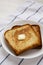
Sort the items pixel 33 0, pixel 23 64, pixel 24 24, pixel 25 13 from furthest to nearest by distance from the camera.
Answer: pixel 33 0 → pixel 25 13 → pixel 24 24 → pixel 23 64

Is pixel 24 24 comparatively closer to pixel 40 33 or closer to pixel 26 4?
pixel 40 33

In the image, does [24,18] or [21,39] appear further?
[24,18]

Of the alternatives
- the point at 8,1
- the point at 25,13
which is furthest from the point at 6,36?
the point at 8,1

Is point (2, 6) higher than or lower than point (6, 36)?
→ higher
